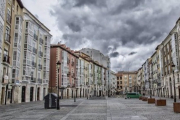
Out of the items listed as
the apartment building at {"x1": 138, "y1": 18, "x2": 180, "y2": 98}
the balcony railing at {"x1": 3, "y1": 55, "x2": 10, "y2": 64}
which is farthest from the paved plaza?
the apartment building at {"x1": 138, "y1": 18, "x2": 180, "y2": 98}

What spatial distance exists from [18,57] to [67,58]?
→ 24.7m

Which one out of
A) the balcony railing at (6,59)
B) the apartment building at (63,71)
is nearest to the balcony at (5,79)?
the balcony railing at (6,59)

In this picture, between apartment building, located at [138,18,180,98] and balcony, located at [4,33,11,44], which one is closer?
balcony, located at [4,33,11,44]

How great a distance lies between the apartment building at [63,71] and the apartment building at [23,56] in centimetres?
484

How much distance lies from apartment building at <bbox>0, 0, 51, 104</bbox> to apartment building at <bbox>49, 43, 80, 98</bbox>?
484cm

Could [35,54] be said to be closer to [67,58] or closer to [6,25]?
[6,25]

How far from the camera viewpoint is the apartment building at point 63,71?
52.2 meters

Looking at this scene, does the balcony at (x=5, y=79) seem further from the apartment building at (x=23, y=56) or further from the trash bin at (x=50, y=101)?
the trash bin at (x=50, y=101)

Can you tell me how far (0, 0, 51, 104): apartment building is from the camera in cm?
3150

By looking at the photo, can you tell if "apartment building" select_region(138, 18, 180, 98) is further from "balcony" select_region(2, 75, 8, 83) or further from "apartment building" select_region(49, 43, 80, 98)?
"balcony" select_region(2, 75, 8, 83)

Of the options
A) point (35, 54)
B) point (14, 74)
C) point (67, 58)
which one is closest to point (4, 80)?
point (14, 74)

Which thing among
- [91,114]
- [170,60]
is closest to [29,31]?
[91,114]

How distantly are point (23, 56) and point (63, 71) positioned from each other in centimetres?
1879

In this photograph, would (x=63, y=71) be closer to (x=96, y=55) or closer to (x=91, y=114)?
(x=91, y=114)
